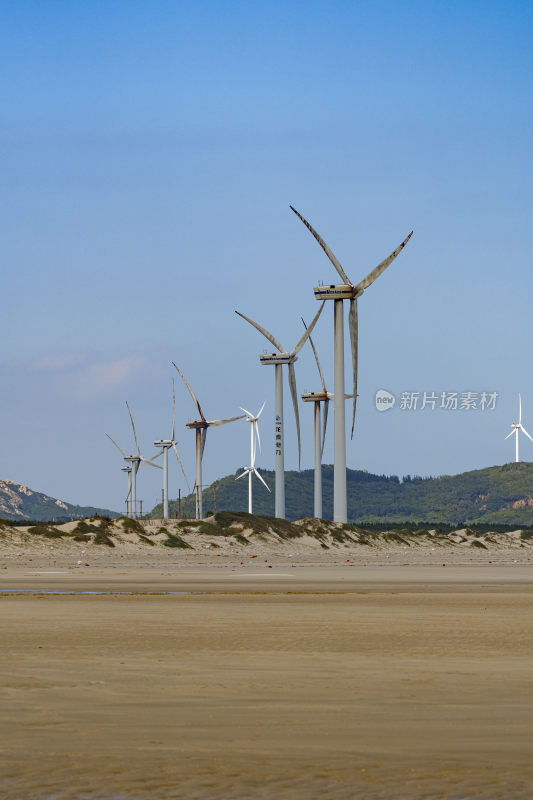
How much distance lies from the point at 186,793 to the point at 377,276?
110m

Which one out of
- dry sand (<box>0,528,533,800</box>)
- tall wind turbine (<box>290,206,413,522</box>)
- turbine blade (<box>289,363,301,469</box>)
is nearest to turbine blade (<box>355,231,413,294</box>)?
tall wind turbine (<box>290,206,413,522</box>)

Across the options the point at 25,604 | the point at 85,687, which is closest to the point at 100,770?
the point at 85,687

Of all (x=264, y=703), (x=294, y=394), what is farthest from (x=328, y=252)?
(x=264, y=703)

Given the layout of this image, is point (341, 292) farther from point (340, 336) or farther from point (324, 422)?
point (324, 422)

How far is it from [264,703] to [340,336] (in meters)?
100

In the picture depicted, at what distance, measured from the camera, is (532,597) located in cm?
3488

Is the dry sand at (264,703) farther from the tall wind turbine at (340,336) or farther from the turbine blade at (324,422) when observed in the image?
the turbine blade at (324,422)

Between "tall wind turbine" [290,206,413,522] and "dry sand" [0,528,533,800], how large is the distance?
267 ft

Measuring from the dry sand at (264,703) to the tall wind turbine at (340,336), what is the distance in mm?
81500

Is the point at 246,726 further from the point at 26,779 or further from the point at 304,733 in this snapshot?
the point at 26,779

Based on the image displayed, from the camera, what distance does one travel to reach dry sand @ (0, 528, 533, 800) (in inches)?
373

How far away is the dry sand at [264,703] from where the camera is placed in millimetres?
9469

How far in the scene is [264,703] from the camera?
1331cm

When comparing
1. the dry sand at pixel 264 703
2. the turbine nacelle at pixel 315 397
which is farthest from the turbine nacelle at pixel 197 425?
the dry sand at pixel 264 703
